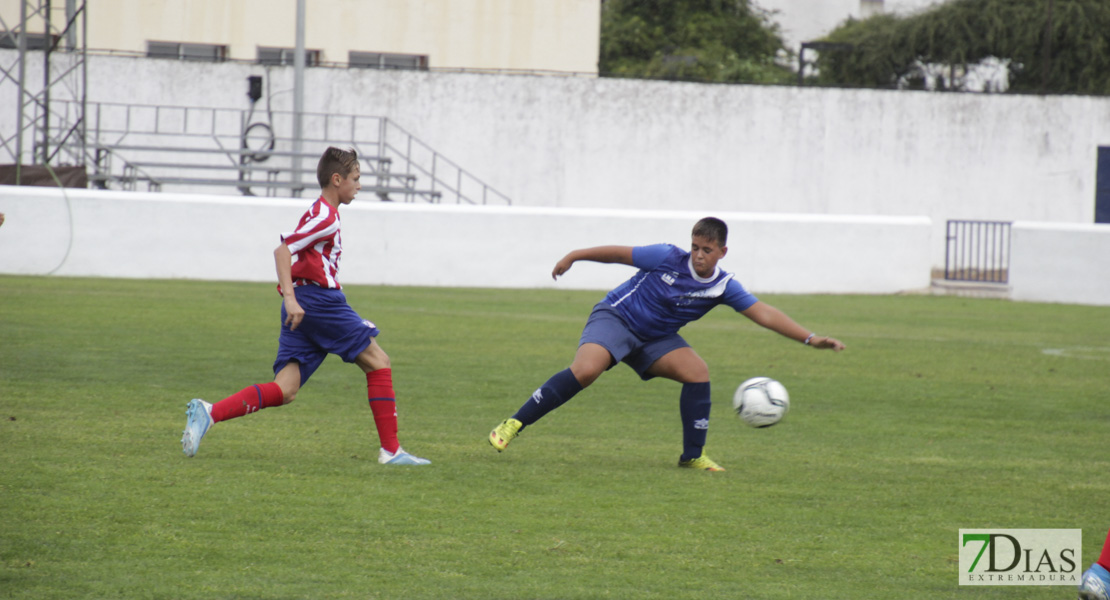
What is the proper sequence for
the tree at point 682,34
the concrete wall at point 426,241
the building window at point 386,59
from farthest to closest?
the tree at point 682,34
the building window at point 386,59
the concrete wall at point 426,241

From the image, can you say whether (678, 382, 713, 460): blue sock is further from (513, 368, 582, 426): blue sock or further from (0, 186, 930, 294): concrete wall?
(0, 186, 930, 294): concrete wall

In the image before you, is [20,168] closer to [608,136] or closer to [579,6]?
[608,136]

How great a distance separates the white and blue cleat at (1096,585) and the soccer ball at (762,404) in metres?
2.98

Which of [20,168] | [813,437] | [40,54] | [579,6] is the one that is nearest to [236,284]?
[20,168]

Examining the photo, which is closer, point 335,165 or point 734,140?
point 335,165

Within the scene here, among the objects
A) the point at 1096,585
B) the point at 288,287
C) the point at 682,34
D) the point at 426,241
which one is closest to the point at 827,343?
the point at 1096,585

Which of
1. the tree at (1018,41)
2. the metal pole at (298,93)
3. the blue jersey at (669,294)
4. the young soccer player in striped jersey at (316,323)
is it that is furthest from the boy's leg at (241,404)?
the tree at (1018,41)

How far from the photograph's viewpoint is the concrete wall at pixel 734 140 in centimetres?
2742

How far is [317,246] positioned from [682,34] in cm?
4436

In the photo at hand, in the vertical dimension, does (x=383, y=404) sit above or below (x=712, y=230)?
below

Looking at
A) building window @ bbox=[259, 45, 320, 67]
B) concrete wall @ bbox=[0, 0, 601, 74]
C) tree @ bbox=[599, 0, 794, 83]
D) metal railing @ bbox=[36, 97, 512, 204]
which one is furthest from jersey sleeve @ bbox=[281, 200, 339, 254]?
tree @ bbox=[599, 0, 794, 83]

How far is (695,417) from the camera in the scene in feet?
21.9

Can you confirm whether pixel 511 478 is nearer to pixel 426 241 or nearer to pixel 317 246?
pixel 317 246

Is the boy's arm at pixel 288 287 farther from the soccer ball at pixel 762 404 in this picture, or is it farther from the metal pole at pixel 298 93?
the metal pole at pixel 298 93
